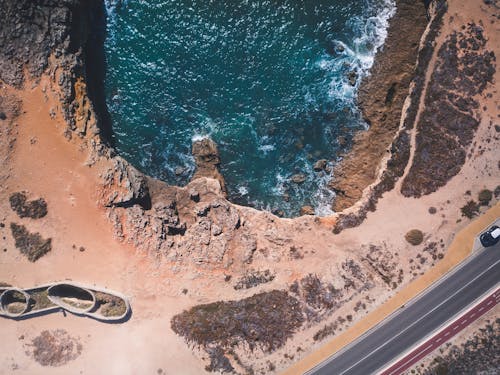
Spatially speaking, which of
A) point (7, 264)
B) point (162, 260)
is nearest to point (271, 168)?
point (162, 260)

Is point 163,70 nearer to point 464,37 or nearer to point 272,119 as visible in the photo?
point 272,119

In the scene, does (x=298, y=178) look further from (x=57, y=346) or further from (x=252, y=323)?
(x=57, y=346)

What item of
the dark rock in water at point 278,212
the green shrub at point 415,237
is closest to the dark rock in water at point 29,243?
the dark rock in water at point 278,212

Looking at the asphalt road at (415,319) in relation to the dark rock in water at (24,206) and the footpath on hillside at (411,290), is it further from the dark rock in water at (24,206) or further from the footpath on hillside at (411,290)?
the dark rock in water at (24,206)

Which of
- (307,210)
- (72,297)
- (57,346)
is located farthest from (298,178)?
(57,346)

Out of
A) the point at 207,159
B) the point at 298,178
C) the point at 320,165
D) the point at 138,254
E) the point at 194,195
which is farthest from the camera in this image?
the point at 298,178

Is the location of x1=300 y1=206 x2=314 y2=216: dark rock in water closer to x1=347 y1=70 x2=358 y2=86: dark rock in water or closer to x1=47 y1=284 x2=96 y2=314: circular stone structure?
x1=347 y1=70 x2=358 y2=86: dark rock in water
